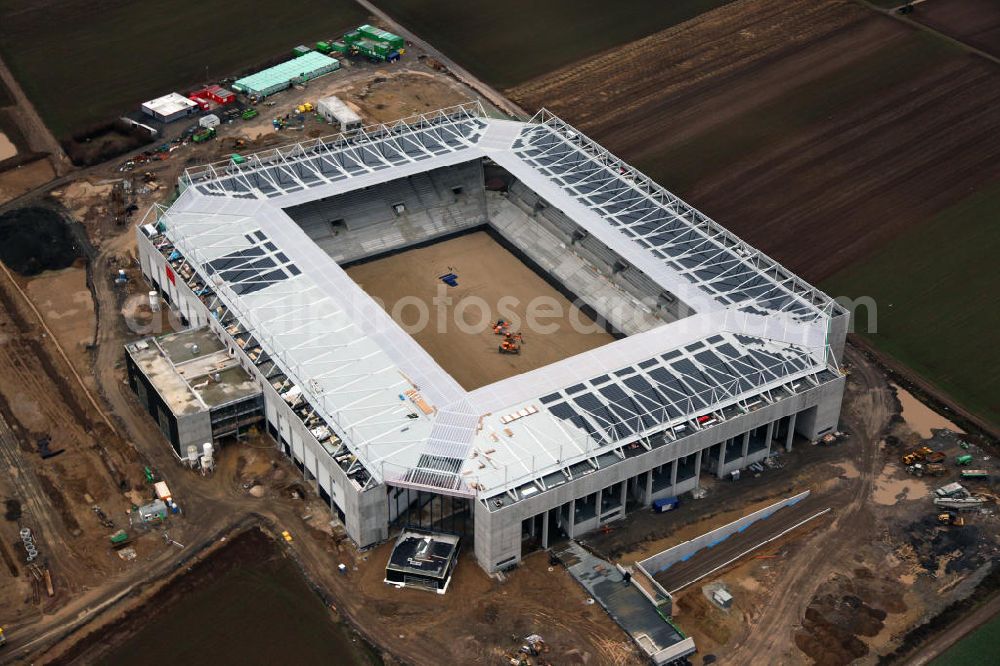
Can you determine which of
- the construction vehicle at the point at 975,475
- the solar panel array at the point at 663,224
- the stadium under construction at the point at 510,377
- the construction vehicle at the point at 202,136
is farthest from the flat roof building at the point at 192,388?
the construction vehicle at the point at 975,475

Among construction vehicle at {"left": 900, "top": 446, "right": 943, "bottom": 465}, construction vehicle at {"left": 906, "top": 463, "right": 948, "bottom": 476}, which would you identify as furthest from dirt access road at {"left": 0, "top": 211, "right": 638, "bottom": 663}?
construction vehicle at {"left": 900, "top": 446, "right": 943, "bottom": 465}

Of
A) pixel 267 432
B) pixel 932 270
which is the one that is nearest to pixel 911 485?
pixel 932 270

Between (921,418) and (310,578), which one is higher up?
(310,578)

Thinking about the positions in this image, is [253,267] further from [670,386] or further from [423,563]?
[670,386]

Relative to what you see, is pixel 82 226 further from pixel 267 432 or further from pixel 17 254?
pixel 267 432

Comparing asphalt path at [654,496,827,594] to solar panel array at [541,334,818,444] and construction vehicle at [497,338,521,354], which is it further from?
construction vehicle at [497,338,521,354]

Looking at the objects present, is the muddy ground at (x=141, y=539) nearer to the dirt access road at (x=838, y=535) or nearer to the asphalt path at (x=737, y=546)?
the asphalt path at (x=737, y=546)

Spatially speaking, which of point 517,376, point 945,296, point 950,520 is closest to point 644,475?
point 517,376

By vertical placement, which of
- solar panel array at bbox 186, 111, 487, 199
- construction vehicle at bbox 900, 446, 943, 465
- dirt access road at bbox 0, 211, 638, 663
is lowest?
construction vehicle at bbox 900, 446, 943, 465
